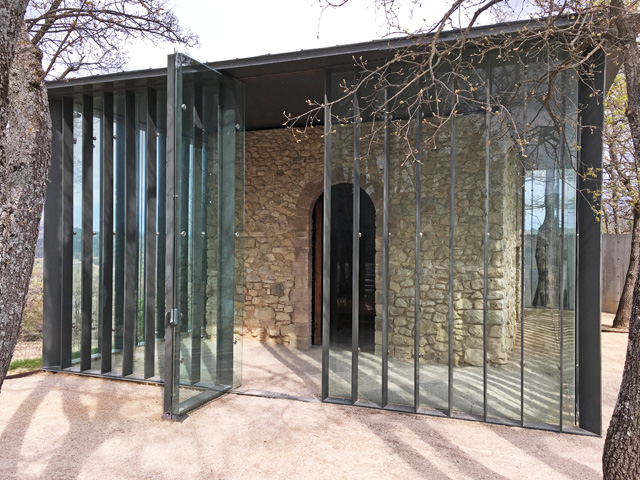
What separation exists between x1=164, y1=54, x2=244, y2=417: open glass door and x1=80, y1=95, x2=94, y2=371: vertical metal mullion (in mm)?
1656

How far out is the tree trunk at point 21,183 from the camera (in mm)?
2205

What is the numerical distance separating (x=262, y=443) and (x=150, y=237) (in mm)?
2590

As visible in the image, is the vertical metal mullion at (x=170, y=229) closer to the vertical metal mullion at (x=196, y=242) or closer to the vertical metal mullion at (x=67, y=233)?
Result: the vertical metal mullion at (x=196, y=242)

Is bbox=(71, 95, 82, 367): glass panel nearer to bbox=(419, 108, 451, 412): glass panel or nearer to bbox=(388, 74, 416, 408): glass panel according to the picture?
bbox=(388, 74, 416, 408): glass panel

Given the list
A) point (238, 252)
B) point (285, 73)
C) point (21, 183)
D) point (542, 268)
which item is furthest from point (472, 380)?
point (21, 183)

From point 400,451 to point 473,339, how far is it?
1161mm

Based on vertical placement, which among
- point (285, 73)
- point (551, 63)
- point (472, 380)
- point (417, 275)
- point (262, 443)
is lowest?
point (262, 443)

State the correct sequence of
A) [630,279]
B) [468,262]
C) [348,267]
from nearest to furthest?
1. [468,262]
2. [348,267]
3. [630,279]

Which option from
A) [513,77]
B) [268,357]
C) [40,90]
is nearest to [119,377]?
[268,357]

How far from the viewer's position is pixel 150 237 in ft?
16.7

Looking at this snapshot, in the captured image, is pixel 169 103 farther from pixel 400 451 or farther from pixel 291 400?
pixel 400 451

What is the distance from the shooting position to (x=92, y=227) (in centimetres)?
529

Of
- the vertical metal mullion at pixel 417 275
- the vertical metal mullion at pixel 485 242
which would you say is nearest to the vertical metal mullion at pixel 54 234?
the vertical metal mullion at pixel 417 275

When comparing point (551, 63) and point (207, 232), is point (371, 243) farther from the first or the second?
point (551, 63)
